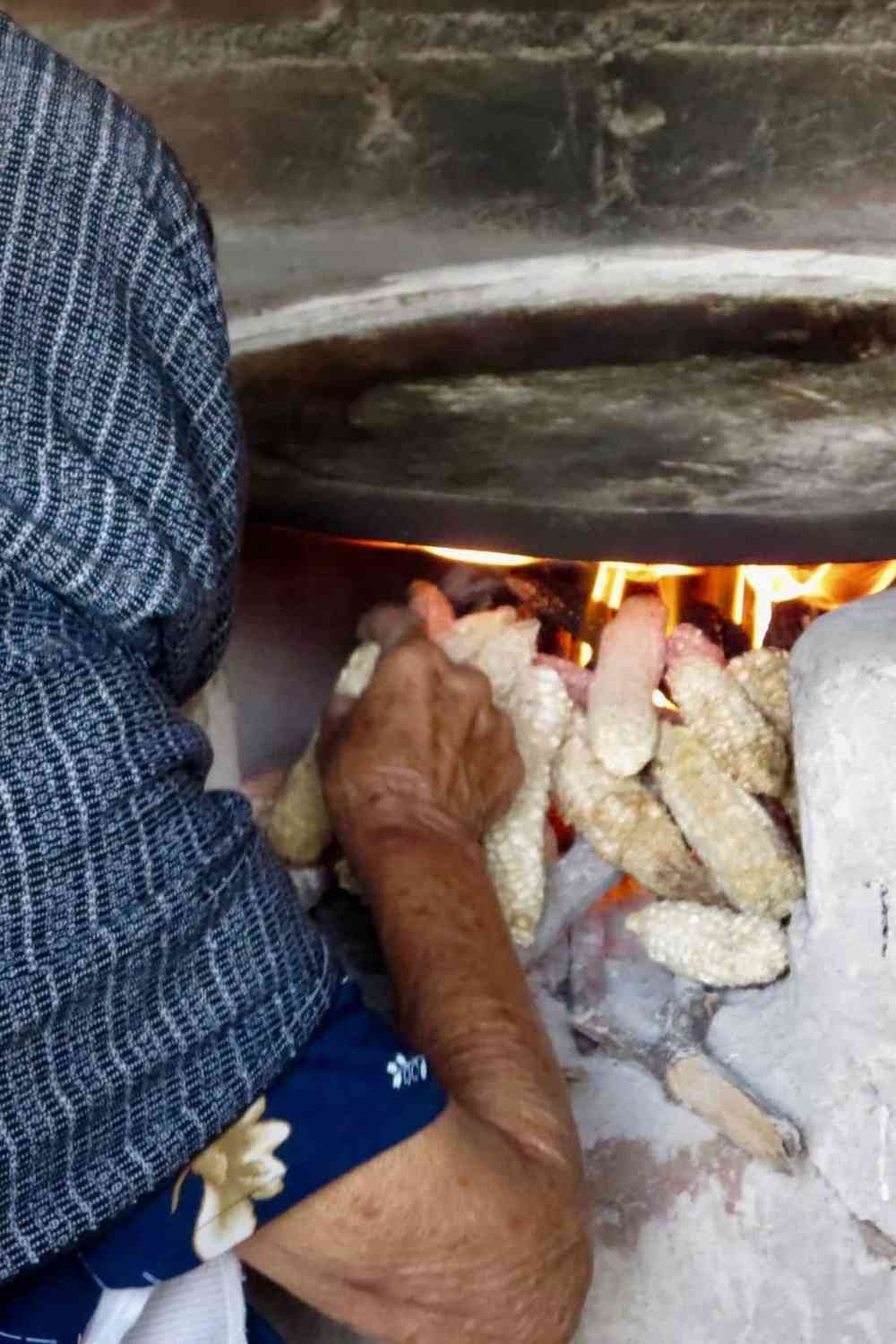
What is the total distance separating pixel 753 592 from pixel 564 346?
327mm

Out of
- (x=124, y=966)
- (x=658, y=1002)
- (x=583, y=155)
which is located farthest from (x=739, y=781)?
(x=583, y=155)

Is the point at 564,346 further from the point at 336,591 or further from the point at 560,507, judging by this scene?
the point at 560,507

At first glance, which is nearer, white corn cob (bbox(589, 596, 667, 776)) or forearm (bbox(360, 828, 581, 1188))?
forearm (bbox(360, 828, 581, 1188))

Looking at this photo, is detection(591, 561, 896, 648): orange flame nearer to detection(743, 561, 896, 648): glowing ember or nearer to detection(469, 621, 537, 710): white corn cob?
detection(743, 561, 896, 648): glowing ember

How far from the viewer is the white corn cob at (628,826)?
1226 millimetres

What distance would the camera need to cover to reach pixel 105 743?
712 mm

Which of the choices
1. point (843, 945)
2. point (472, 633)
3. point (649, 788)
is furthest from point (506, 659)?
point (843, 945)

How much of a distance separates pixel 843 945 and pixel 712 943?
0.13m

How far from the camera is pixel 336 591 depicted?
154 centimetres

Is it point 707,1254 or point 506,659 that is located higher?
point 506,659

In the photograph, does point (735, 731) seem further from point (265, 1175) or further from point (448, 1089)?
point (265, 1175)

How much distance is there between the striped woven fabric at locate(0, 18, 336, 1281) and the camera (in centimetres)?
70

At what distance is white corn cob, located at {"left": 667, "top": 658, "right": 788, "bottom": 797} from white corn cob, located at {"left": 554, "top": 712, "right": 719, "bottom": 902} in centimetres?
7

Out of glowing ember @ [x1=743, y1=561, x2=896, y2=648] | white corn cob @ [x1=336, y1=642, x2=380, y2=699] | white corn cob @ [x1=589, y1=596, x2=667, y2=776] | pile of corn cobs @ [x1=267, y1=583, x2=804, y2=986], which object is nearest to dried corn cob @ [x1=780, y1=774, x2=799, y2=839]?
pile of corn cobs @ [x1=267, y1=583, x2=804, y2=986]
